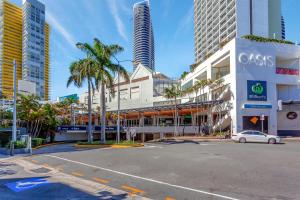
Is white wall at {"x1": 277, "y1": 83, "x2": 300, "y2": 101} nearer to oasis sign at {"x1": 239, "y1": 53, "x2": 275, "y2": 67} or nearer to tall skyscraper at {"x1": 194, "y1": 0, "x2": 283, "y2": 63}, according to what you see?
oasis sign at {"x1": 239, "y1": 53, "x2": 275, "y2": 67}

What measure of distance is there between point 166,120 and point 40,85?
25.2m

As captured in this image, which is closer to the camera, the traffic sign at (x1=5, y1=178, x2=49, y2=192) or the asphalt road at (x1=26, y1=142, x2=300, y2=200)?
the asphalt road at (x1=26, y1=142, x2=300, y2=200)

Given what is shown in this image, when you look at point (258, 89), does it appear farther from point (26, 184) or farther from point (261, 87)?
point (26, 184)

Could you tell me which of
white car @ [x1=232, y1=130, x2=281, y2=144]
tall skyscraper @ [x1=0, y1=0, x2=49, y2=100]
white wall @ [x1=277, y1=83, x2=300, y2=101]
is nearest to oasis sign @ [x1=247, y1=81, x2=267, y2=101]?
Answer: white wall @ [x1=277, y1=83, x2=300, y2=101]

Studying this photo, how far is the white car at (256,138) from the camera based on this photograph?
1081 inches

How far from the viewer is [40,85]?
4559 cm

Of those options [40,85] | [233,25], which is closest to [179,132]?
[40,85]

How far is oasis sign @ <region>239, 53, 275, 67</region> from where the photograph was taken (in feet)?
130

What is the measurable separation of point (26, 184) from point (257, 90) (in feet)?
119

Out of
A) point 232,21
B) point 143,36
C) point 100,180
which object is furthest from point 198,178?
point 143,36

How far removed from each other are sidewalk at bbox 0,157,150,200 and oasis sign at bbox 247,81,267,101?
33.4m

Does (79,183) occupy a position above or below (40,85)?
below

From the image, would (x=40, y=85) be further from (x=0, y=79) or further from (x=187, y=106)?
(x=187, y=106)

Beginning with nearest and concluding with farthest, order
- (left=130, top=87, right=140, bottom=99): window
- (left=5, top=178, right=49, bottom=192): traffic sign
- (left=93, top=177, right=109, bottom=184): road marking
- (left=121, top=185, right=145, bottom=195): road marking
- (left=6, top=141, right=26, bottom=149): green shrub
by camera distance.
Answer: (left=121, top=185, right=145, bottom=195): road marking
(left=5, top=178, right=49, bottom=192): traffic sign
(left=93, top=177, right=109, bottom=184): road marking
(left=6, top=141, right=26, bottom=149): green shrub
(left=130, top=87, right=140, bottom=99): window
